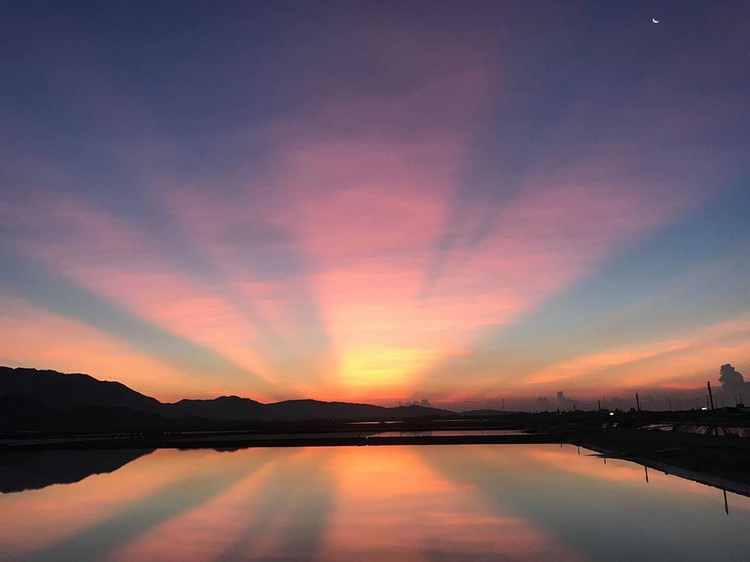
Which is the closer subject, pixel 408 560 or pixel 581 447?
pixel 408 560

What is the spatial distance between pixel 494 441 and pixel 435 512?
157 feet

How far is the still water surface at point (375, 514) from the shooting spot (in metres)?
19.1

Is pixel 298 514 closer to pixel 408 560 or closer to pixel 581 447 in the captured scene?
pixel 408 560

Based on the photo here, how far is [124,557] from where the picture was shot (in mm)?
18969

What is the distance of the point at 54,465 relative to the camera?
51000 mm

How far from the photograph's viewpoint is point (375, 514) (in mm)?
25094

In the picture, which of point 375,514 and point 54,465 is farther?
point 54,465

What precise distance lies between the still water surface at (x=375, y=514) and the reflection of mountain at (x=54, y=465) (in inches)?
21.4

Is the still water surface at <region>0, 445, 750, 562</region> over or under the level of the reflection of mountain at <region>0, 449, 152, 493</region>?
under

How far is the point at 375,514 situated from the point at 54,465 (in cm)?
3956

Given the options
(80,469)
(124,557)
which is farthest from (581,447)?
(124,557)

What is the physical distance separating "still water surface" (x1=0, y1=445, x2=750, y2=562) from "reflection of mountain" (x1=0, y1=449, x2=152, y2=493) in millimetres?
544

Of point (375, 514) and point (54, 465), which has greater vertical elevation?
point (54, 465)

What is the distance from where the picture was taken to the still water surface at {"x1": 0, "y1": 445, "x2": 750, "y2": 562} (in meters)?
19.1
